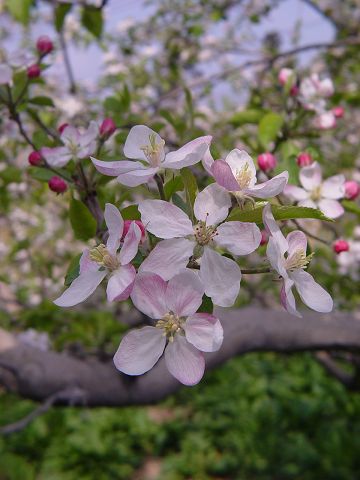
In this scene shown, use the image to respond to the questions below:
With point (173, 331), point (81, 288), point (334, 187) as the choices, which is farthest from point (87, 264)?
point (334, 187)

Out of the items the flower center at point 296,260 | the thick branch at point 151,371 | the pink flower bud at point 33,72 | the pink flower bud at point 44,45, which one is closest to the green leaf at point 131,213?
the flower center at point 296,260

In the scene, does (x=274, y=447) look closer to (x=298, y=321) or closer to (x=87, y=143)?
(x=298, y=321)

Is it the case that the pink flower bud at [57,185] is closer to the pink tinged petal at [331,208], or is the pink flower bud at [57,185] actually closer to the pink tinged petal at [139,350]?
the pink tinged petal at [139,350]

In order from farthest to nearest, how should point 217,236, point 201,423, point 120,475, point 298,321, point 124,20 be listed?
point 124,20
point 201,423
point 120,475
point 298,321
point 217,236

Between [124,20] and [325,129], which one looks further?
[124,20]

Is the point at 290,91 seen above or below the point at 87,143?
below

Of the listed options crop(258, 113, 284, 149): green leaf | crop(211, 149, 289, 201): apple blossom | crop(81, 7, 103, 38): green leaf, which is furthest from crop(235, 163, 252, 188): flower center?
crop(81, 7, 103, 38): green leaf

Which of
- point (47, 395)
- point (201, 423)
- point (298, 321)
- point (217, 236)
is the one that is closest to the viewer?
point (217, 236)

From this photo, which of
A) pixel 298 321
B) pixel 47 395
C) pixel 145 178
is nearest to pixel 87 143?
pixel 145 178
